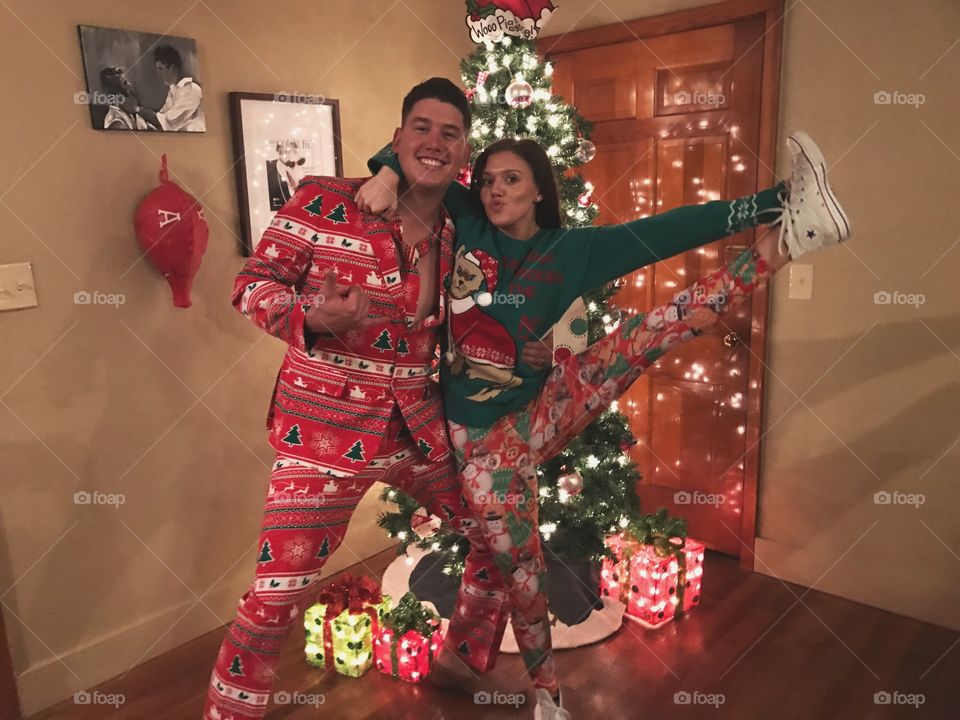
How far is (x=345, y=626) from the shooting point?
2191 millimetres

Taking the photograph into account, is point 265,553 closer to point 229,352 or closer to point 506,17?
point 229,352

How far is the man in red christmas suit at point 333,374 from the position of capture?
1.65 m

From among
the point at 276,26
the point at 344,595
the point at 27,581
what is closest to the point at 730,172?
the point at 276,26

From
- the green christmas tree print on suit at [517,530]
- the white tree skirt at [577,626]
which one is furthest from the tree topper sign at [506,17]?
the white tree skirt at [577,626]

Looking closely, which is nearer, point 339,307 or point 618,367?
point 339,307

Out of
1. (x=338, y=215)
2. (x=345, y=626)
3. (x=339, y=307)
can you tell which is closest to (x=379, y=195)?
(x=338, y=215)

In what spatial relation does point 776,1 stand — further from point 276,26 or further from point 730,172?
point 276,26

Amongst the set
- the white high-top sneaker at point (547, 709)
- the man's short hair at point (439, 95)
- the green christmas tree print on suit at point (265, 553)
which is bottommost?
the white high-top sneaker at point (547, 709)

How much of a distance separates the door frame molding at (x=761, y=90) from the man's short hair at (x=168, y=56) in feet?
5.10

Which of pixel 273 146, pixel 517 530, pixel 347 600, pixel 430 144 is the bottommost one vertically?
pixel 347 600

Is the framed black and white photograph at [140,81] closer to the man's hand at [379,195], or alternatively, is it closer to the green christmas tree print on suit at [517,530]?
the man's hand at [379,195]

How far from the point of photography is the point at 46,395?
2031 millimetres

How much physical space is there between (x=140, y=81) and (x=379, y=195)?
990 millimetres

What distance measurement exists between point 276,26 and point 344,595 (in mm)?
1908
